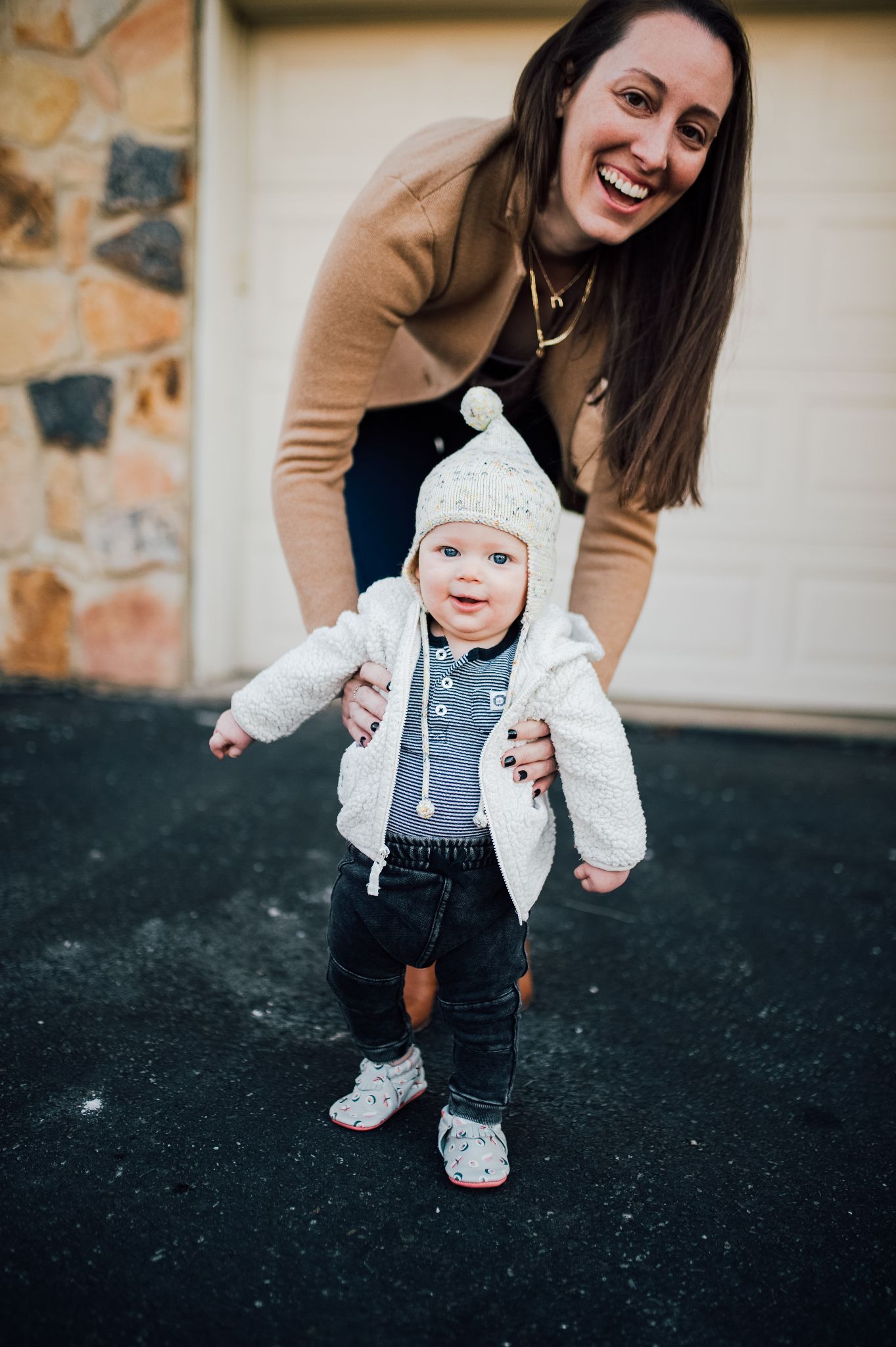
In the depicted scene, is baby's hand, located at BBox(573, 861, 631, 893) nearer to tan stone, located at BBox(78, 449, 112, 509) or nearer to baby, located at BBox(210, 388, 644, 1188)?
baby, located at BBox(210, 388, 644, 1188)

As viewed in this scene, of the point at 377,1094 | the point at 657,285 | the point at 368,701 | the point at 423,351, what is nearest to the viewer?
the point at 368,701

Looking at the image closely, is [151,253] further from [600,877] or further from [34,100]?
[600,877]

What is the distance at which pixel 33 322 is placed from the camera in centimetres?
378

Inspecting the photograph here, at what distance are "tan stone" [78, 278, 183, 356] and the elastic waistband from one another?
9.71 feet

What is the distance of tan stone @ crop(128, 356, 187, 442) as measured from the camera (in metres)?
3.76

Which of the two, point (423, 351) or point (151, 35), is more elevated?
point (151, 35)

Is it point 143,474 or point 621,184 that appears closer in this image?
point 621,184

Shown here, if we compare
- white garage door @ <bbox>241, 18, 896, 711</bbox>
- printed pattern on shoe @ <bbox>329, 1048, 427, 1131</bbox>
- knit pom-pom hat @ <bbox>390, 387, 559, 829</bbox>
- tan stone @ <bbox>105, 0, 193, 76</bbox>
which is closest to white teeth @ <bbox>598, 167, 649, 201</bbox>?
knit pom-pom hat @ <bbox>390, 387, 559, 829</bbox>

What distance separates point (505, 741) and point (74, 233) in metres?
3.30

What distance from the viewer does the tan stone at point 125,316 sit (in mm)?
3721

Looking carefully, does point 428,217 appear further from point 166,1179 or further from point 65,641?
point 65,641

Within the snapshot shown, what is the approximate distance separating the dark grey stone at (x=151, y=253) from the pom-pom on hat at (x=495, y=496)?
2700 mm

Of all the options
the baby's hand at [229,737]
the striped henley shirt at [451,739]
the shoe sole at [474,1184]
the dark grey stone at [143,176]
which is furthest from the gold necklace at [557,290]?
the dark grey stone at [143,176]

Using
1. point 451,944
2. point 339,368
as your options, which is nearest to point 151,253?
point 339,368
